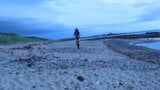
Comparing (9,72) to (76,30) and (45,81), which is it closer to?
(45,81)

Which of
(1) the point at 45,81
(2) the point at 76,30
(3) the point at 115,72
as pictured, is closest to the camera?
(1) the point at 45,81

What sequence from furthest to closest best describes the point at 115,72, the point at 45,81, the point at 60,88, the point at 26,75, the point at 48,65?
the point at 48,65
the point at 115,72
the point at 26,75
the point at 45,81
the point at 60,88

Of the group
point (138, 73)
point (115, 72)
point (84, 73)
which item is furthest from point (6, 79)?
point (138, 73)

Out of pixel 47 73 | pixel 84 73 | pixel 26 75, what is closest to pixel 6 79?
pixel 26 75

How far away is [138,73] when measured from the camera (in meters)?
14.5

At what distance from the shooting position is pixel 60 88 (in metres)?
11.0

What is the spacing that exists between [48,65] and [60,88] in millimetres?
4864

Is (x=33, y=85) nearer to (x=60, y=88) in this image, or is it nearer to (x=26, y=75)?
(x=60, y=88)

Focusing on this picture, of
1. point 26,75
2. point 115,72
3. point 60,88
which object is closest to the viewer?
point 60,88

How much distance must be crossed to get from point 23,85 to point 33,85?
31 centimetres

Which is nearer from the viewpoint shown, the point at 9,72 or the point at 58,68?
the point at 9,72

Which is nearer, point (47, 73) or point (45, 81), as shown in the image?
point (45, 81)

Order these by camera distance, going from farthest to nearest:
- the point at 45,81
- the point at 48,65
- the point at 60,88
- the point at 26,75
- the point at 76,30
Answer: the point at 76,30, the point at 48,65, the point at 26,75, the point at 45,81, the point at 60,88

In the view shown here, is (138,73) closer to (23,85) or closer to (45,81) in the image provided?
(45,81)
